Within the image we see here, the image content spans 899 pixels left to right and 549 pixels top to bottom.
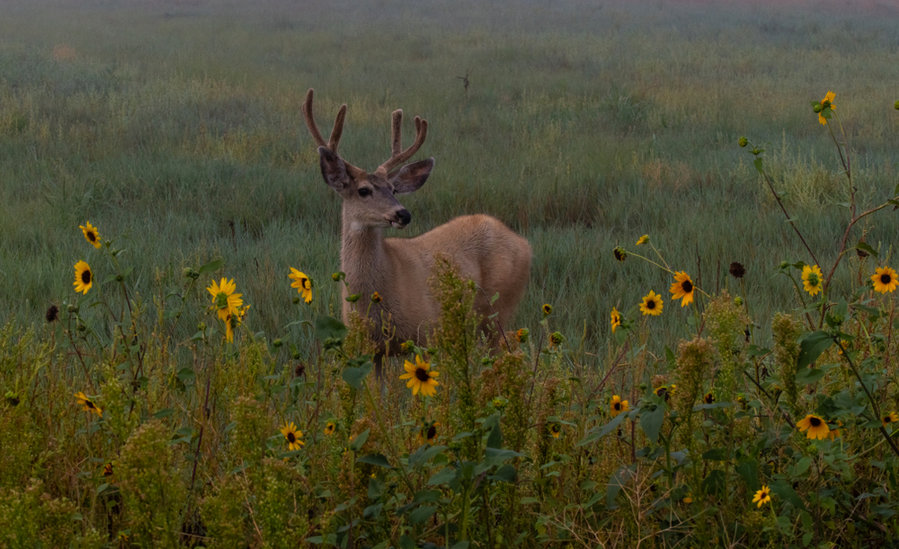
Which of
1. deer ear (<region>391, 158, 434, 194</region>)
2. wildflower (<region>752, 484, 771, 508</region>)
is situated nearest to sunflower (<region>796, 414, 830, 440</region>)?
wildflower (<region>752, 484, 771, 508</region>)

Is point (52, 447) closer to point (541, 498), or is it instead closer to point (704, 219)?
point (541, 498)

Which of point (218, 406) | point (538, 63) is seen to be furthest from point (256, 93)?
point (218, 406)

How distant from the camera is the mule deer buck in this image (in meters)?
4.94

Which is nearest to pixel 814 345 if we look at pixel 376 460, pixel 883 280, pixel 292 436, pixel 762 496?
pixel 762 496

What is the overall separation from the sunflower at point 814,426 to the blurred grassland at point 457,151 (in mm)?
700

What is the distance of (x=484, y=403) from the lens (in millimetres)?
2293

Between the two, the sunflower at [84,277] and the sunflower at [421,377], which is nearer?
the sunflower at [421,377]

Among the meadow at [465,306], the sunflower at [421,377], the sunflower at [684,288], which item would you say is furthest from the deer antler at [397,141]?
the sunflower at [421,377]

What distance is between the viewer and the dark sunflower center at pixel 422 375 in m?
2.23

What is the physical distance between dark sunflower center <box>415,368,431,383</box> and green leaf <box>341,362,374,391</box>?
0.18 meters

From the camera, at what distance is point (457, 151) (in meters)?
11.4

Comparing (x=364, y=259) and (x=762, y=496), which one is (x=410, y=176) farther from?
(x=762, y=496)

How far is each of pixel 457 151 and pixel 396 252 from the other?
631cm

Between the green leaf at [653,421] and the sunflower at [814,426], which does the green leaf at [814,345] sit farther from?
the green leaf at [653,421]
